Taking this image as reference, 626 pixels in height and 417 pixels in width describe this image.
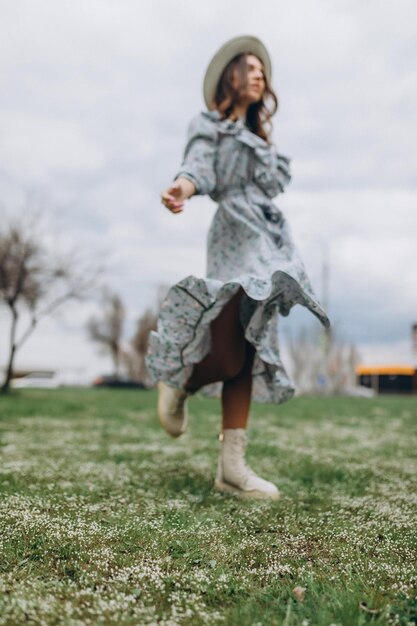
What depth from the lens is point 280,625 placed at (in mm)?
1688

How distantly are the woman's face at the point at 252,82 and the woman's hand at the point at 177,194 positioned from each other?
35.2 inches

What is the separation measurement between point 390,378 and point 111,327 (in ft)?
84.5

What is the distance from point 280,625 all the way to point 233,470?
1909 millimetres

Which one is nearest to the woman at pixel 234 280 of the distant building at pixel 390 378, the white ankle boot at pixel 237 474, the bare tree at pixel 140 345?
the white ankle boot at pixel 237 474

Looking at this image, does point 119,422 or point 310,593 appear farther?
point 119,422

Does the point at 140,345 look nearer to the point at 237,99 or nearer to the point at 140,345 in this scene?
the point at 140,345

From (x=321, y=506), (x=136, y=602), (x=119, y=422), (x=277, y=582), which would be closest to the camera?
(x=136, y=602)

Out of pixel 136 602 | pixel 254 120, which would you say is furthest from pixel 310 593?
pixel 254 120

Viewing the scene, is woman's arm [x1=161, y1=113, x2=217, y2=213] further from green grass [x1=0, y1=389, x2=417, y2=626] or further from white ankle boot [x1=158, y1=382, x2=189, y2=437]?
green grass [x1=0, y1=389, x2=417, y2=626]

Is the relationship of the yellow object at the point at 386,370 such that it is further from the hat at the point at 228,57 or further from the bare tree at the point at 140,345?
the hat at the point at 228,57

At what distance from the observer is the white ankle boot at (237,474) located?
3.48 metres

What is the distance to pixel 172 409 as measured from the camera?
416 centimetres

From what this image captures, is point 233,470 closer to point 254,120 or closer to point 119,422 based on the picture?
point 254,120

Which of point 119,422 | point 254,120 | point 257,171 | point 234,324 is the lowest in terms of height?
point 119,422
